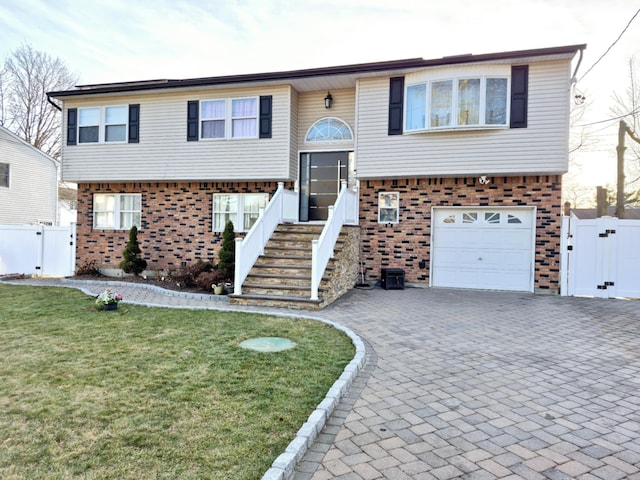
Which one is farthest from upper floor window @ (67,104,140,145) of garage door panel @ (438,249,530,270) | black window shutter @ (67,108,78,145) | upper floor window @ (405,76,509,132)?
garage door panel @ (438,249,530,270)

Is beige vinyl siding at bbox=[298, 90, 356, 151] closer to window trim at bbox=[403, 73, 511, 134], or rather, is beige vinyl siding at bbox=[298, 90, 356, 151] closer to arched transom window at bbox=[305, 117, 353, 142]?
arched transom window at bbox=[305, 117, 353, 142]

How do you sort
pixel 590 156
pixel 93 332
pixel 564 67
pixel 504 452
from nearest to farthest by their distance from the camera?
pixel 504 452 → pixel 93 332 → pixel 564 67 → pixel 590 156

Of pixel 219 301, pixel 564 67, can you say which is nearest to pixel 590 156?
pixel 564 67

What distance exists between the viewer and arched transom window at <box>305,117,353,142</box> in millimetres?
12602

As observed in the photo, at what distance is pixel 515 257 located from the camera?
1125cm

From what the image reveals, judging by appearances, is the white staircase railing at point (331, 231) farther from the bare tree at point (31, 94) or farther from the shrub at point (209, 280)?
the bare tree at point (31, 94)

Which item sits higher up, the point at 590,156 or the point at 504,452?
the point at 590,156

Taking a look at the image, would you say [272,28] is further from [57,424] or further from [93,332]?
[57,424]

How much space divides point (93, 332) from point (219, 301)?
11.2 feet

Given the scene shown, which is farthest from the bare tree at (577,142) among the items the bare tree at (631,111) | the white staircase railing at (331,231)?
the white staircase railing at (331,231)

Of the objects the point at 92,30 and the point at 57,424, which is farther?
the point at 92,30

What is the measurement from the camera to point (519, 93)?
410 inches

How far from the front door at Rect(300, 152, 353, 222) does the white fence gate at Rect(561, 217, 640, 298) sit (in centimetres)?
619

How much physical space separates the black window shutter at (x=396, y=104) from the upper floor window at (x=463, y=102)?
483 millimetres
